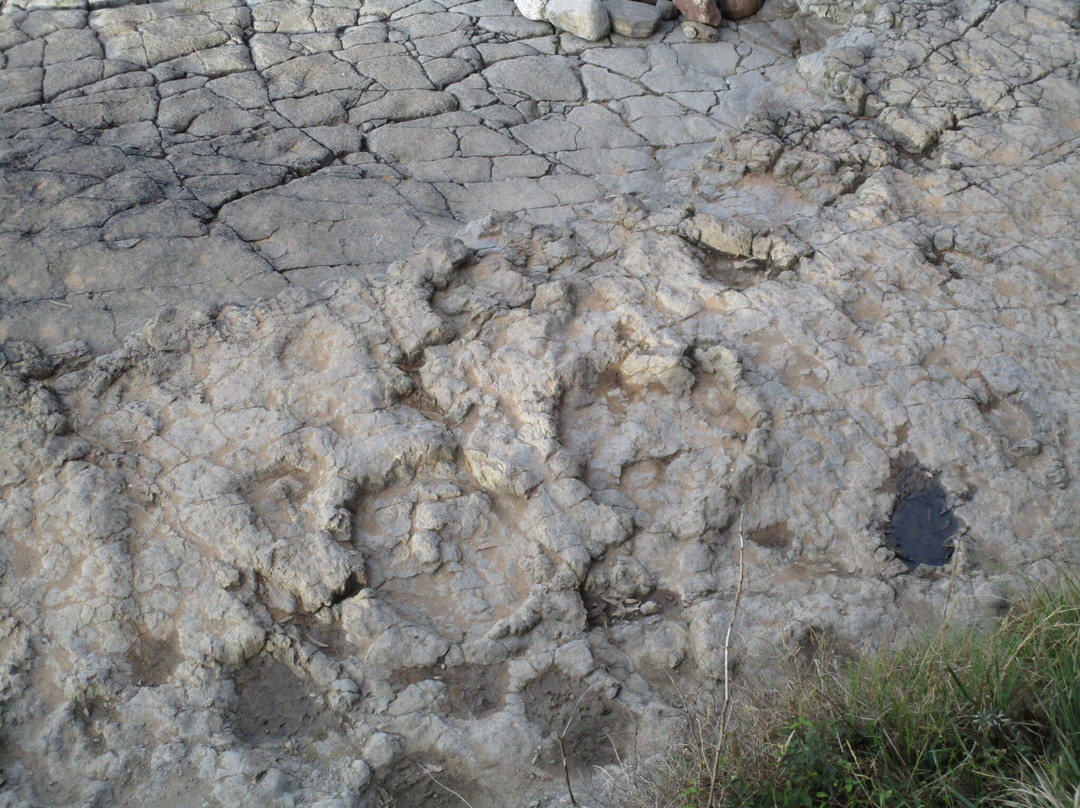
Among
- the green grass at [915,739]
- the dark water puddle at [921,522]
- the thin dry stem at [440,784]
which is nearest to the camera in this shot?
the green grass at [915,739]

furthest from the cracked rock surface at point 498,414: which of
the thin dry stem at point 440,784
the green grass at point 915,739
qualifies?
the green grass at point 915,739

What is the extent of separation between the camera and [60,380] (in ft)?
9.72

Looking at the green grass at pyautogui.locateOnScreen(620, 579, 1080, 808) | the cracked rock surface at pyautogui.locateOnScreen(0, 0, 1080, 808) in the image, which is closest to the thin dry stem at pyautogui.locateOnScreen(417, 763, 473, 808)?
the cracked rock surface at pyautogui.locateOnScreen(0, 0, 1080, 808)

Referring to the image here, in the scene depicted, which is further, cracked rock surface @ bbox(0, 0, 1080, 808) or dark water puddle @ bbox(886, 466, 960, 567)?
dark water puddle @ bbox(886, 466, 960, 567)

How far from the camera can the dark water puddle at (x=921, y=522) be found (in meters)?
2.77

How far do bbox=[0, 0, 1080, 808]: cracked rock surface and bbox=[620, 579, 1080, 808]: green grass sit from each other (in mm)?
266

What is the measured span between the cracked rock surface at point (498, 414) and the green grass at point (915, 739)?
27 cm

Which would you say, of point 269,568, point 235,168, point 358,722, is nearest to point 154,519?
point 269,568

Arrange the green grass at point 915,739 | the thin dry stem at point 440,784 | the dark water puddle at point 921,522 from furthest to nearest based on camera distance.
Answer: the dark water puddle at point 921,522 → the thin dry stem at point 440,784 → the green grass at point 915,739

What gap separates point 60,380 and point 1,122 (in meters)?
2.26

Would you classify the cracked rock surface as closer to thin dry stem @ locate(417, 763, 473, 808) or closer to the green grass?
thin dry stem @ locate(417, 763, 473, 808)

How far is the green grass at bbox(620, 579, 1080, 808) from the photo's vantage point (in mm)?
1848

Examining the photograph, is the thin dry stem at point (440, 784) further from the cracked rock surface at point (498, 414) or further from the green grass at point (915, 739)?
the green grass at point (915, 739)

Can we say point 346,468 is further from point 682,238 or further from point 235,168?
point 235,168
